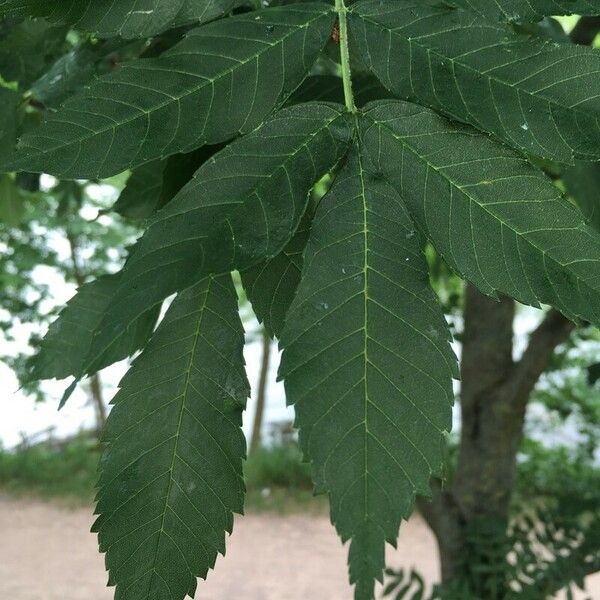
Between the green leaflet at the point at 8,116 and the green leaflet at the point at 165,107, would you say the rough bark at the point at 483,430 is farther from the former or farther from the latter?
the green leaflet at the point at 165,107

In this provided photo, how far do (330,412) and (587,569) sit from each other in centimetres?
145

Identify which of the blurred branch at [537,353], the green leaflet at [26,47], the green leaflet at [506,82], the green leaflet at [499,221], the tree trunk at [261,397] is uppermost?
the tree trunk at [261,397]

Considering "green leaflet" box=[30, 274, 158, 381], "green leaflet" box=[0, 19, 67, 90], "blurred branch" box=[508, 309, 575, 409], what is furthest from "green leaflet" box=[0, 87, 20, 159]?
"blurred branch" box=[508, 309, 575, 409]

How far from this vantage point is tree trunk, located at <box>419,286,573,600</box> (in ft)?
5.70

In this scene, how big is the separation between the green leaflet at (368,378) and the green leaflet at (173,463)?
3.0 inches

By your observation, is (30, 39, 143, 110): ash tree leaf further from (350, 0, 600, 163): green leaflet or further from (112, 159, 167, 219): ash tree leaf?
(350, 0, 600, 163): green leaflet

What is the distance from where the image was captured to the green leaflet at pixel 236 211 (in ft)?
1.03

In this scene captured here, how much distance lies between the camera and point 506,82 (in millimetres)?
370

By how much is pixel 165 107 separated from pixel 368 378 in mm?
156

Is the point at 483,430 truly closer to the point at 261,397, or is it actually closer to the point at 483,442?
the point at 483,442

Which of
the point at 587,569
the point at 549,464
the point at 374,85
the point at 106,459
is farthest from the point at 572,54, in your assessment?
the point at 549,464

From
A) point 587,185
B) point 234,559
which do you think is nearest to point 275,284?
point 587,185

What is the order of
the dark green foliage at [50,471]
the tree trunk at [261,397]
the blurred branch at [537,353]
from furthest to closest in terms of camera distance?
1. the tree trunk at [261,397]
2. the dark green foliage at [50,471]
3. the blurred branch at [537,353]

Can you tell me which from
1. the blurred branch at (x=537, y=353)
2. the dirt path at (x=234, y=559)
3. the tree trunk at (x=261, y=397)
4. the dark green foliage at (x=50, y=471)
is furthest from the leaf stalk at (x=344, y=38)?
the tree trunk at (x=261, y=397)
